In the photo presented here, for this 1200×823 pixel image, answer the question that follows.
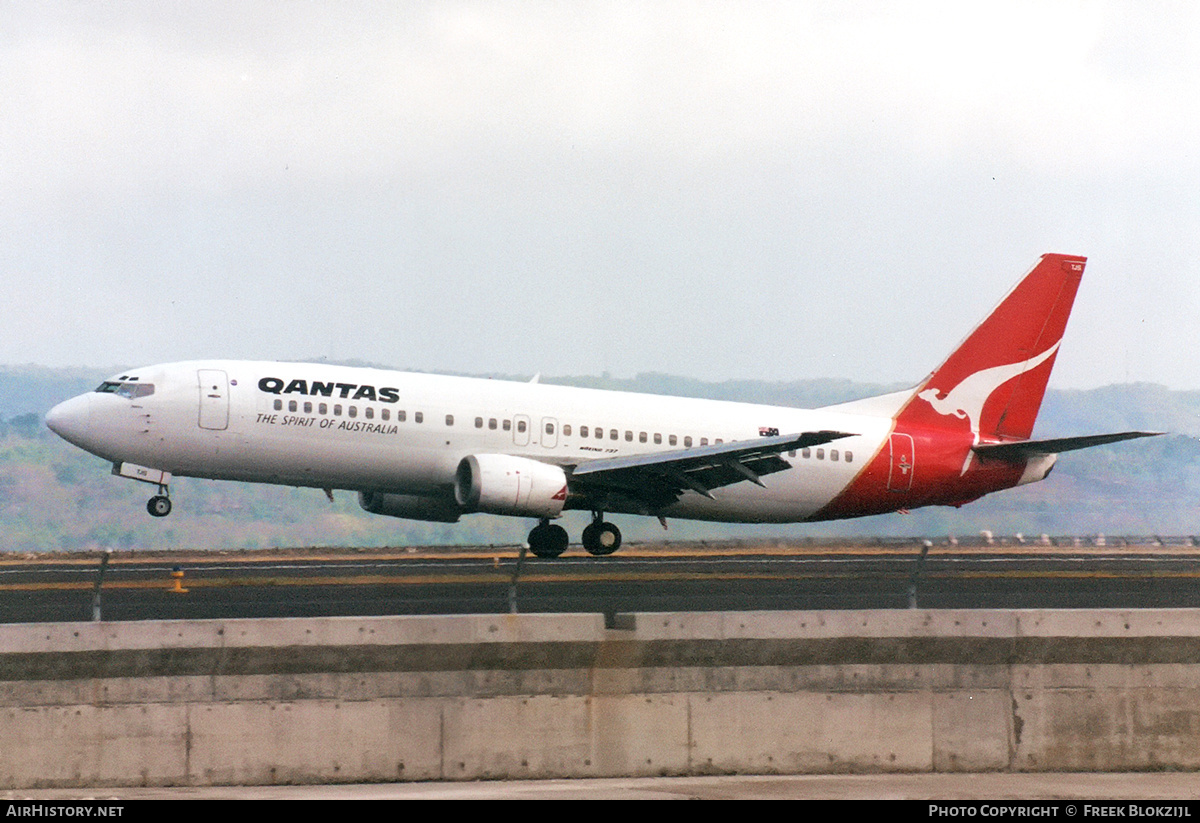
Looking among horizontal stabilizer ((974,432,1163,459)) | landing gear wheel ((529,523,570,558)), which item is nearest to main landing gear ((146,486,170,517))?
landing gear wheel ((529,523,570,558))

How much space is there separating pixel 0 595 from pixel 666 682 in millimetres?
13390

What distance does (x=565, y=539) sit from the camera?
3850 centimetres

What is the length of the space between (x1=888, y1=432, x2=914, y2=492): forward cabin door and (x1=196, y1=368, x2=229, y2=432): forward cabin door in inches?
675

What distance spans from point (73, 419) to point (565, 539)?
40.1ft

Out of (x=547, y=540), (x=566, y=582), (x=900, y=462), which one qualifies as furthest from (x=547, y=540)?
(x=566, y=582)

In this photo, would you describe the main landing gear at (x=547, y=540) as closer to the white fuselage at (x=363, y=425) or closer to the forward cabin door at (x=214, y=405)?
the white fuselage at (x=363, y=425)

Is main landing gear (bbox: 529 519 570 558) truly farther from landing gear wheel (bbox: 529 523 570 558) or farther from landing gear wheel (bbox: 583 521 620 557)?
landing gear wheel (bbox: 583 521 620 557)

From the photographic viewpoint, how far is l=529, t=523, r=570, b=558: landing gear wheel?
38156 millimetres

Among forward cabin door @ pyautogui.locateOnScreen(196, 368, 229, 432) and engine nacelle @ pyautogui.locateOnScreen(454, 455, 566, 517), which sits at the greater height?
forward cabin door @ pyautogui.locateOnScreen(196, 368, 229, 432)

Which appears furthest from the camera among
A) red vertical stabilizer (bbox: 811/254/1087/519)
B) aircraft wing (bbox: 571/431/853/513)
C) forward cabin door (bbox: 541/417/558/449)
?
red vertical stabilizer (bbox: 811/254/1087/519)

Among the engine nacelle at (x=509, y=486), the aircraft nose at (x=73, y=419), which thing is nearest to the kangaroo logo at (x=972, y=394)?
the engine nacelle at (x=509, y=486)

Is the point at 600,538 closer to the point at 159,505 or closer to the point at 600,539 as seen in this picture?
the point at 600,539

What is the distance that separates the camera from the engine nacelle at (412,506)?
38.7 m

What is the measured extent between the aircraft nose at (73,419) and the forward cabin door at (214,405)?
2.73 metres
